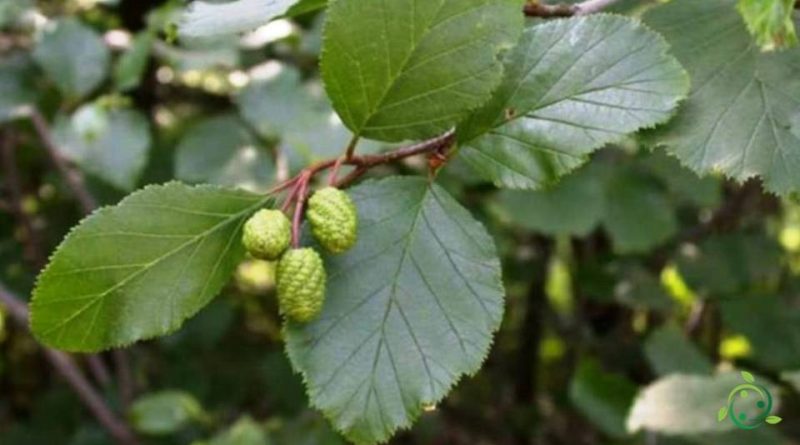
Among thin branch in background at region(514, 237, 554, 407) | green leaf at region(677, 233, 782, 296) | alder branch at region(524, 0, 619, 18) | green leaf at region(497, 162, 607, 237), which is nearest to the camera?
alder branch at region(524, 0, 619, 18)

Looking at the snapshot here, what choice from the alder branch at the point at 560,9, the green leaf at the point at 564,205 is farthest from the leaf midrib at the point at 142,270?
the green leaf at the point at 564,205

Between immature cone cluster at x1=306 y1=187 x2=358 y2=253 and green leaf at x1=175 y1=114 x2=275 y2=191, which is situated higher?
immature cone cluster at x1=306 y1=187 x2=358 y2=253

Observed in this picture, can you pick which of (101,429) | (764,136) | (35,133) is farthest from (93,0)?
(764,136)

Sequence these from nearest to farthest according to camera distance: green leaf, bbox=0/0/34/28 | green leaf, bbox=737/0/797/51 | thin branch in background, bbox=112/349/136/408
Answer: green leaf, bbox=737/0/797/51 → green leaf, bbox=0/0/34/28 → thin branch in background, bbox=112/349/136/408

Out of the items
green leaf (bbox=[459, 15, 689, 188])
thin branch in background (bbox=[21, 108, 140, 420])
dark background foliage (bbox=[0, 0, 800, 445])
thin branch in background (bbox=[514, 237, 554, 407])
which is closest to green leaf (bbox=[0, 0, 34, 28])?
dark background foliage (bbox=[0, 0, 800, 445])

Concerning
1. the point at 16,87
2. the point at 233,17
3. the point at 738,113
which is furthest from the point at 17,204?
the point at 738,113

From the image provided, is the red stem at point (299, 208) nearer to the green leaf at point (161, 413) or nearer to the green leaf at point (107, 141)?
the green leaf at point (107, 141)

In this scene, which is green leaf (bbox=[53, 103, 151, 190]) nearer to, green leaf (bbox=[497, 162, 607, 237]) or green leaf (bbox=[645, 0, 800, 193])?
green leaf (bbox=[497, 162, 607, 237])
